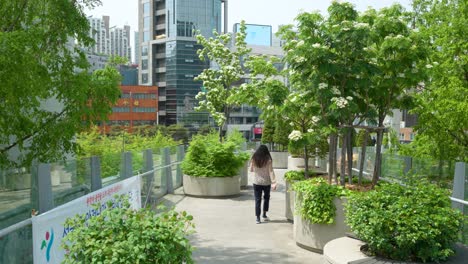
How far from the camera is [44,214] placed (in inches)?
240

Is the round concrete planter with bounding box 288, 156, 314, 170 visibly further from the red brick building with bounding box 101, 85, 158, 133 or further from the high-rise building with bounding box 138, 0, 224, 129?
the high-rise building with bounding box 138, 0, 224, 129

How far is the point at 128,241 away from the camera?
391cm

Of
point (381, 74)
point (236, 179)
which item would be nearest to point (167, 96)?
point (236, 179)

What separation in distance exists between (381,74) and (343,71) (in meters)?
0.81

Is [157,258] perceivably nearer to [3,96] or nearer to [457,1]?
[3,96]

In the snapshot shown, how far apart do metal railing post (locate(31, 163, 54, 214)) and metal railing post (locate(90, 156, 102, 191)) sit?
1.93 m

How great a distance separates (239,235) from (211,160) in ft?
20.0

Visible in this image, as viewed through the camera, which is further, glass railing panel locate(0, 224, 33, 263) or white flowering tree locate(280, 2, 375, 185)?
white flowering tree locate(280, 2, 375, 185)

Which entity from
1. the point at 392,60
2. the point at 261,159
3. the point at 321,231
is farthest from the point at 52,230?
the point at 392,60

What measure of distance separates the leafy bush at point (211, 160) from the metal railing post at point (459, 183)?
9615 millimetres

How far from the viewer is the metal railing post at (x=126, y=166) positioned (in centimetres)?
1109

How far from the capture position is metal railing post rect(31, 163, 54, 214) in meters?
6.42

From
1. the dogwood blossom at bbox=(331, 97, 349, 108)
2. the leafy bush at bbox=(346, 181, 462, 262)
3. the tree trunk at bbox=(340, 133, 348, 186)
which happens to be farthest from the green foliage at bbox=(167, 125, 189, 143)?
the leafy bush at bbox=(346, 181, 462, 262)

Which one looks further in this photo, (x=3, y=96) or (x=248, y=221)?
(x=248, y=221)
